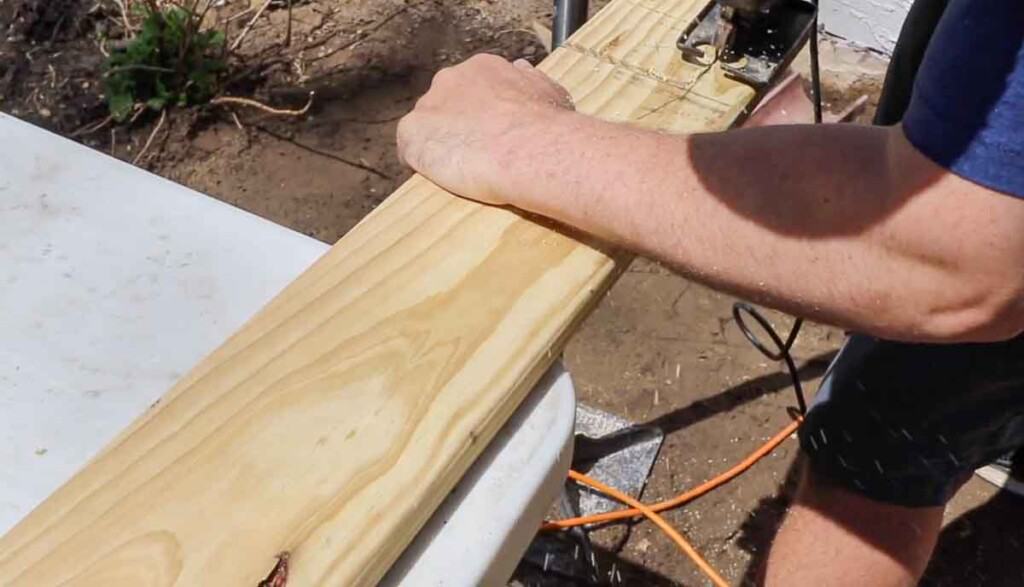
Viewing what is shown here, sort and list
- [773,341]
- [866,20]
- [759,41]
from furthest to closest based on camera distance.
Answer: [866,20] → [773,341] → [759,41]

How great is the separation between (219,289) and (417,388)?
1.24 feet

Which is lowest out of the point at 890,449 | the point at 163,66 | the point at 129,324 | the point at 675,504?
the point at 675,504

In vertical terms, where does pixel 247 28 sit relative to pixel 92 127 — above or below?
above

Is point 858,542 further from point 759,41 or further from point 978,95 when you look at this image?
point 978,95

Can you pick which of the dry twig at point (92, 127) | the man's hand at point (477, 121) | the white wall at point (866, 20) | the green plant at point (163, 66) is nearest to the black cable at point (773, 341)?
the white wall at point (866, 20)

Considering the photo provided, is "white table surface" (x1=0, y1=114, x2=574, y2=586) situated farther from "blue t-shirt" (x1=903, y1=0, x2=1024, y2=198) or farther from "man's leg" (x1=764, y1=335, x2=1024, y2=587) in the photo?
"man's leg" (x1=764, y1=335, x2=1024, y2=587)

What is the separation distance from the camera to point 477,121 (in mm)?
1062

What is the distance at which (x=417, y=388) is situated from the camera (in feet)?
2.85

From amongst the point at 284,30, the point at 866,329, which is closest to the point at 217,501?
the point at 866,329

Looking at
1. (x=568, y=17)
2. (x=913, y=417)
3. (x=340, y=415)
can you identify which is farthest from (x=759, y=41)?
(x=340, y=415)

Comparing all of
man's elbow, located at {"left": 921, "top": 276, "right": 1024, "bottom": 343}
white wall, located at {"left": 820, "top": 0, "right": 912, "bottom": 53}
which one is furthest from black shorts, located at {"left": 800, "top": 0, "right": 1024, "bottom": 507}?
white wall, located at {"left": 820, "top": 0, "right": 912, "bottom": 53}

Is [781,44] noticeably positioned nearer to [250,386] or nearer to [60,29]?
[250,386]

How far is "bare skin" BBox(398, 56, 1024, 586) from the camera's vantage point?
2.78 feet

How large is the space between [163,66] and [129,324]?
1.85 meters
